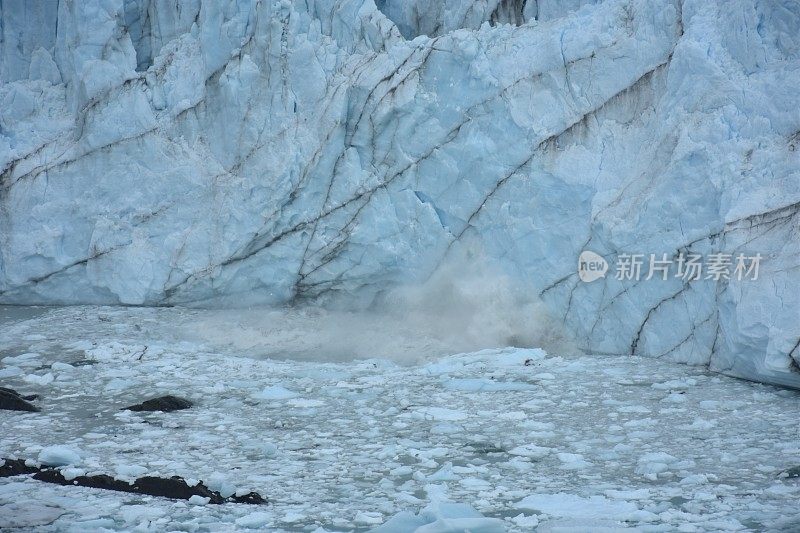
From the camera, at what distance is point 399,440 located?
14.6ft

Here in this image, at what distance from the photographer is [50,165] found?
7.68 m

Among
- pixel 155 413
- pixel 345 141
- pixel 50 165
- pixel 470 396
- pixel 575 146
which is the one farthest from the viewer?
pixel 50 165

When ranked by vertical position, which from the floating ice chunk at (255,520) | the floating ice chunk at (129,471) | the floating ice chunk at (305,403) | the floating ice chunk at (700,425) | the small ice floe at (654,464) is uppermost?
the floating ice chunk at (700,425)

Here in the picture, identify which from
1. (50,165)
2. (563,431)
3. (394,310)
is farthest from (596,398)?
(50,165)

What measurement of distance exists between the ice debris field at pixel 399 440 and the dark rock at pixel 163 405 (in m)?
0.11

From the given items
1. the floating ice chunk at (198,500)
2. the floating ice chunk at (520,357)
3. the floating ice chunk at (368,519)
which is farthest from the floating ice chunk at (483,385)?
the floating ice chunk at (198,500)

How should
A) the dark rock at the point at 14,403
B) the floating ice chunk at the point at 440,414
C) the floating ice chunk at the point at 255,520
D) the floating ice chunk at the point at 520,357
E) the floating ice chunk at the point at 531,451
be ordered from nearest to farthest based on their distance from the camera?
1. the floating ice chunk at the point at 255,520
2. the floating ice chunk at the point at 531,451
3. the floating ice chunk at the point at 440,414
4. the dark rock at the point at 14,403
5. the floating ice chunk at the point at 520,357

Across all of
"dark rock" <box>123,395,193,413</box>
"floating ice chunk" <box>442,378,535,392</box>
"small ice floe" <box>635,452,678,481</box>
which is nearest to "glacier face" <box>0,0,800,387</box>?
"floating ice chunk" <box>442,378,535,392</box>

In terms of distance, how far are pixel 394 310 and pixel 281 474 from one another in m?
3.39

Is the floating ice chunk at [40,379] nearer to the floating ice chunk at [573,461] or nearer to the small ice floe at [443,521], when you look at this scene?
the small ice floe at [443,521]

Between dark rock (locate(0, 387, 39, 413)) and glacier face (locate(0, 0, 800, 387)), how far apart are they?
241cm

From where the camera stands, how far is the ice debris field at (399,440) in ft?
11.0

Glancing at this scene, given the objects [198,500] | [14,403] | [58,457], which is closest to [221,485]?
[198,500]

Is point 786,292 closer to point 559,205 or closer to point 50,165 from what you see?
point 559,205
